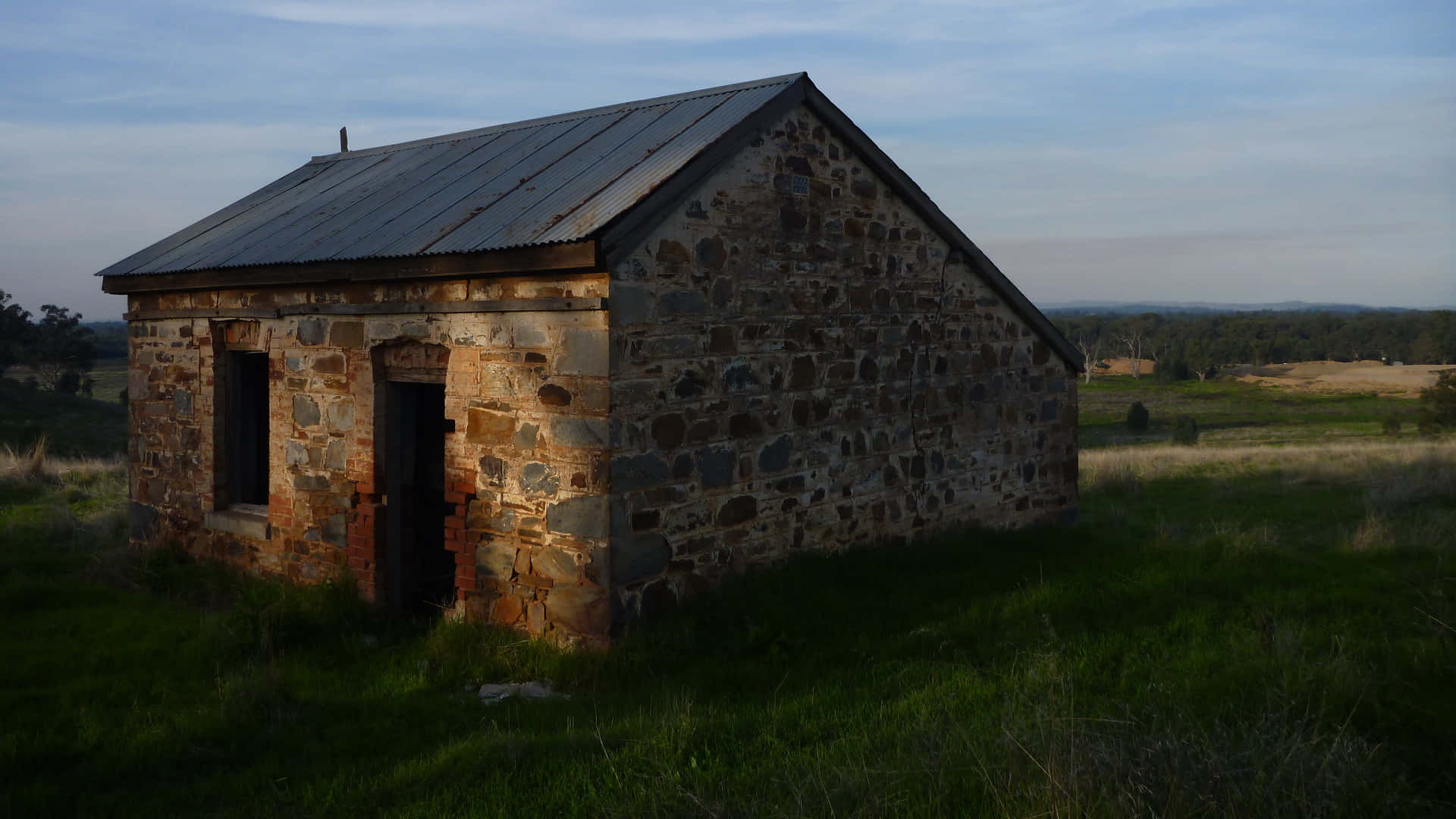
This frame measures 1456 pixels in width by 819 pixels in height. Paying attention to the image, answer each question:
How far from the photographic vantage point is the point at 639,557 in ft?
21.0

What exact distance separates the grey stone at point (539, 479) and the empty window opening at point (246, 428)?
3.80 meters

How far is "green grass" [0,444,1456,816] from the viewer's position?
3.96m

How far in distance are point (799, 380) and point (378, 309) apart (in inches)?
122

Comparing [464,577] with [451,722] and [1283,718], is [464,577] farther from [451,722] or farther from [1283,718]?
[1283,718]

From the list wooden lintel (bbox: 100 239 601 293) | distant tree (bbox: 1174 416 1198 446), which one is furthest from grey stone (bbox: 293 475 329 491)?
distant tree (bbox: 1174 416 1198 446)

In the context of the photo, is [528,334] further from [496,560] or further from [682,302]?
[496,560]

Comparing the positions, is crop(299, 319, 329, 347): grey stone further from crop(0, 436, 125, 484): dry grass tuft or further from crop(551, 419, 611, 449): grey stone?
crop(0, 436, 125, 484): dry grass tuft

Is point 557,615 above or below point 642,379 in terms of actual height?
below

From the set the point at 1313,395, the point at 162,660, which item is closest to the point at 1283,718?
the point at 162,660

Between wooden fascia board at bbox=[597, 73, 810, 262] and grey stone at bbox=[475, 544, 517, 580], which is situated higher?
wooden fascia board at bbox=[597, 73, 810, 262]

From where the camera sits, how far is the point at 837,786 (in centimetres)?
394

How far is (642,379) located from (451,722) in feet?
7.61

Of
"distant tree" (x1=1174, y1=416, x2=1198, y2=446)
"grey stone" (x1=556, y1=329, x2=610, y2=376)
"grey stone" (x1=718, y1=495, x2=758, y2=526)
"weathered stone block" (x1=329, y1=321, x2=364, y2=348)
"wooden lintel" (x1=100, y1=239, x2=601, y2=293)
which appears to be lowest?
"distant tree" (x1=1174, y1=416, x2=1198, y2=446)

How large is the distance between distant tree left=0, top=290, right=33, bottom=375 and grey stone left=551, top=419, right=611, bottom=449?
40.3m
